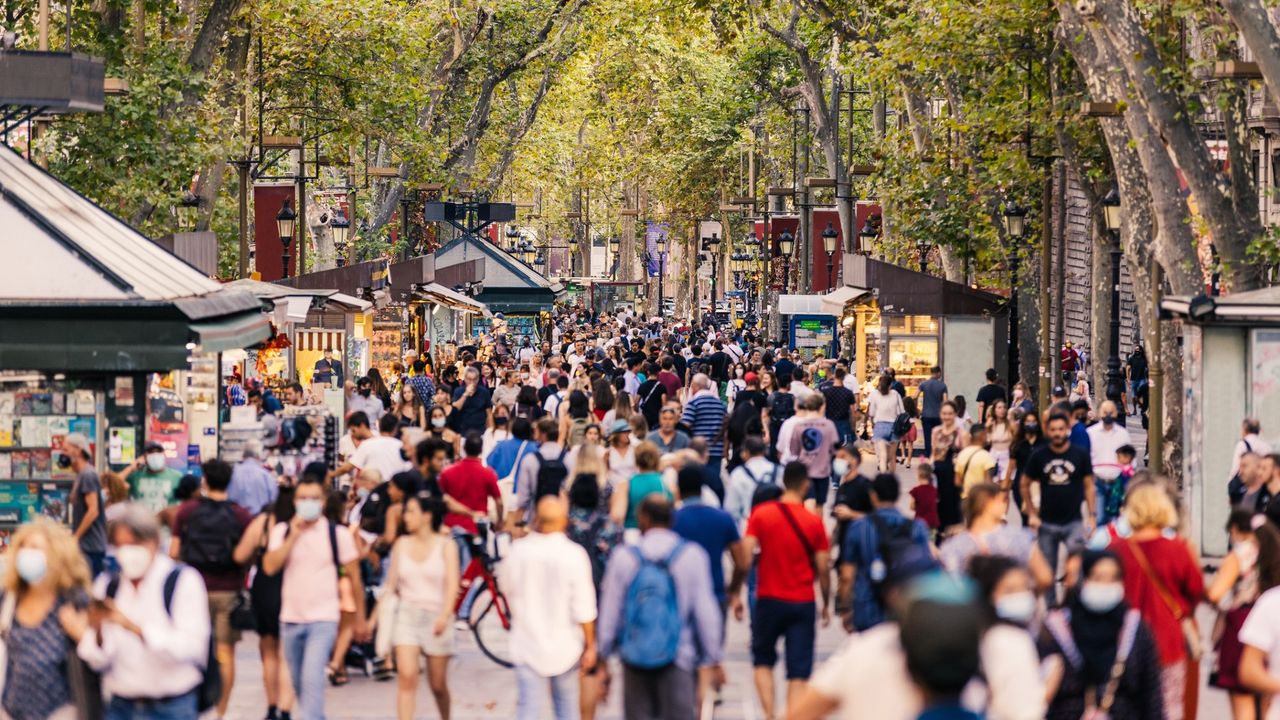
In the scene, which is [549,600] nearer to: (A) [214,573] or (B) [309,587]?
(B) [309,587]

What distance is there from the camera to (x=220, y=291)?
18.8m

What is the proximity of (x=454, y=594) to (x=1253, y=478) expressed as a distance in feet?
18.8

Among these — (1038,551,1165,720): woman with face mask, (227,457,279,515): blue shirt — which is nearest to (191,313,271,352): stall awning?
(227,457,279,515): blue shirt

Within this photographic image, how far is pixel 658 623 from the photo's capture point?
9.92 meters

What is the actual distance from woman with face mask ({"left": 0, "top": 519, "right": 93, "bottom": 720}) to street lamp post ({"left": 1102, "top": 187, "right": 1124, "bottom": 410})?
20247mm

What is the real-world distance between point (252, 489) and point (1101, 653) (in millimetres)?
7302

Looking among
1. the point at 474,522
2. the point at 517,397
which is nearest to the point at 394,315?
the point at 517,397

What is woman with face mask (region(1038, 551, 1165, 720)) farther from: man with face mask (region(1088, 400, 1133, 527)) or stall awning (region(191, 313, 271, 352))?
stall awning (region(191, 313, 271, 352))

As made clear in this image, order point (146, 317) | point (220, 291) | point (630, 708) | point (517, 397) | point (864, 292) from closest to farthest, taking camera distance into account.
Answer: point (630, 708) → point (146, 317) → point (220, 291) → point (517, 397) → point (864, 292)

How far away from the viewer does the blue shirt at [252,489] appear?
14781mm

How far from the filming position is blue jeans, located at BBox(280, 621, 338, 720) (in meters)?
11.5

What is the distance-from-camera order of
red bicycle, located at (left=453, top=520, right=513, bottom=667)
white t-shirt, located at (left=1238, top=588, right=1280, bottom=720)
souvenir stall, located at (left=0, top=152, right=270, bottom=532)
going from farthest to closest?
souvenir stall, located at (left=0, top=152, right=270, bottom=532) < red bicycle, located at (left=453, top=520, right=513, bottom=667) < white t-shirt, located at (left=1238, top=588, right=1280, bottom=720)

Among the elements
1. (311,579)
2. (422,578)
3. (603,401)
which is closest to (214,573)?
(311,579)

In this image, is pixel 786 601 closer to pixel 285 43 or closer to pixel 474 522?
pixel 474 522
